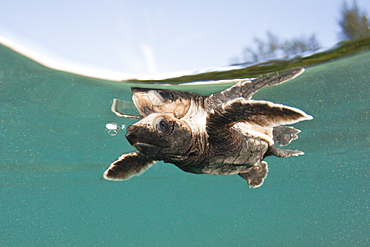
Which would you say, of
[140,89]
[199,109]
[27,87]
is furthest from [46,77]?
[199,109]

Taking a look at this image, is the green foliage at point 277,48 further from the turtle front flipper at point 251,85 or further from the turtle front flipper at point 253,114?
the turtle front flipper at point 253,114

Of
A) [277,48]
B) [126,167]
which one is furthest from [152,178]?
[277,48]

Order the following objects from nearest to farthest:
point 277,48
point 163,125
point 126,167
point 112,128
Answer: point 163,125 → point 277,48 → point 126,167 → point 112,128

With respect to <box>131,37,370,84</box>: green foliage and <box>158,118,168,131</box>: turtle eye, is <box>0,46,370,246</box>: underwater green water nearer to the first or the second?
<box>131,37,370,84</box>: green foliage

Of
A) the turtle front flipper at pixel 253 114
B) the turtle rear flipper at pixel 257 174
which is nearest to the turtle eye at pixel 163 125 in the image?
the turtle front flipper at pixel 253 114

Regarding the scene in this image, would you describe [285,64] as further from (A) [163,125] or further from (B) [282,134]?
(A) [163,125]

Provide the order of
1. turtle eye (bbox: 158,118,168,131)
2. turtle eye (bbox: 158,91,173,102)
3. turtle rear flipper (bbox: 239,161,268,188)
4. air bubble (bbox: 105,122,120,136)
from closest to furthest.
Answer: turtle eye (bbox: 158,118,168,131), turtle eye (bbox: 158,91,173,102), turtle rear flipper (bbox: 239,161,268,188), air bubble (bbox: 105,122,120,136)

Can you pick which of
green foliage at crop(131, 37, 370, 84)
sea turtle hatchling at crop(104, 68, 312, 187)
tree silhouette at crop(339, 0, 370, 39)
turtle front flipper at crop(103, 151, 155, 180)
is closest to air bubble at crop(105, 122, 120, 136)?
sea turtle hatchling at crop(104, 68, 312, 187)
